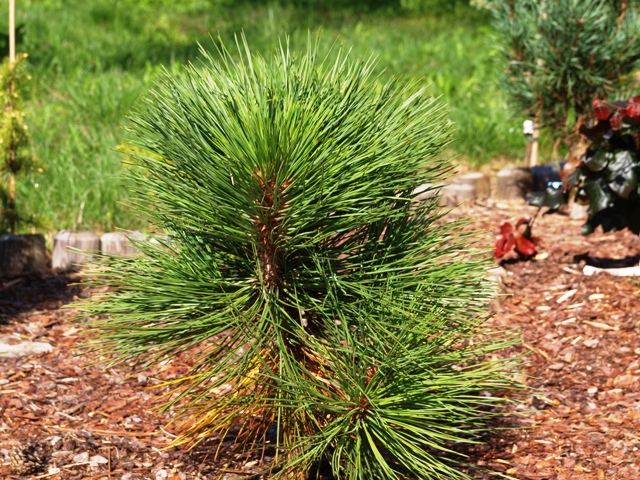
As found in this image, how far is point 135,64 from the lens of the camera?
8.47m

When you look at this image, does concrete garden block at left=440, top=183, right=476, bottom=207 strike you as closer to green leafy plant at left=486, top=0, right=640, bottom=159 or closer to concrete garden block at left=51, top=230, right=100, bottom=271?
green leafy plant at left=486, top=0, right=640, bottom=159

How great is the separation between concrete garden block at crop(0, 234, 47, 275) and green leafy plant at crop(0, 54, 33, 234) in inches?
4.6

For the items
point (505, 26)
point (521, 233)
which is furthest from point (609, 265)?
point (505, 26)

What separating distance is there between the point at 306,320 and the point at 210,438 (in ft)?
2.52

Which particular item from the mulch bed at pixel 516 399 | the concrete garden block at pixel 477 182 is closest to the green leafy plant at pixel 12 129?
the mulch bed at pixel 516 399

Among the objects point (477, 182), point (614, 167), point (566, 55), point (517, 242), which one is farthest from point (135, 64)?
point (614, 167)

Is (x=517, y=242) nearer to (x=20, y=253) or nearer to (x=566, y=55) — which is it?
(x=566, y=55)

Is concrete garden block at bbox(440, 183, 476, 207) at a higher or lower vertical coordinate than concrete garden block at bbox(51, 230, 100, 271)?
higher

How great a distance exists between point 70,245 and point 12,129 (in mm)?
644

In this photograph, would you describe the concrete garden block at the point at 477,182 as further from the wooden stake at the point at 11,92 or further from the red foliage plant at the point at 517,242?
the wooden stake at the point at 11,92

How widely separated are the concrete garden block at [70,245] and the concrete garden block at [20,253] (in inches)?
3.3

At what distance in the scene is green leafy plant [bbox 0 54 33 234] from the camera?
4.51m

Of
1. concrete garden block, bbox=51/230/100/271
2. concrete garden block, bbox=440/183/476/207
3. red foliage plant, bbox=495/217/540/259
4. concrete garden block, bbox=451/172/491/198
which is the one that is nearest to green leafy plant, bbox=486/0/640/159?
concrete garden block, bbox=451/172/491/198

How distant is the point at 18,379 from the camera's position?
362 cm
